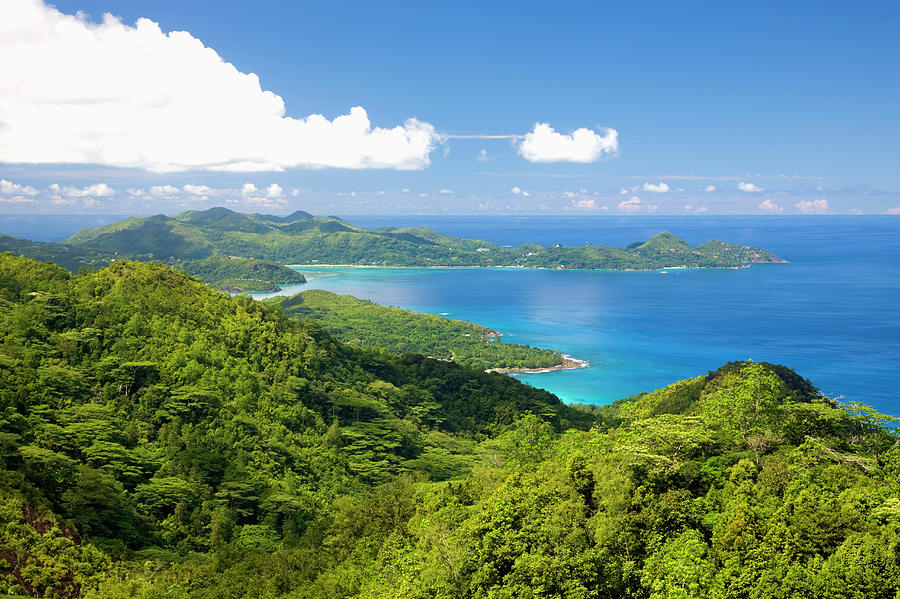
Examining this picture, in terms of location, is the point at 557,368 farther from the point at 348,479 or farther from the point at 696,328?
the point at 348,479

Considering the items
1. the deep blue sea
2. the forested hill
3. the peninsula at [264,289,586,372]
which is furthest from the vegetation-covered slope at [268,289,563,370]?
the forested hill

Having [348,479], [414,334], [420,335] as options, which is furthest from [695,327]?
[348,479]

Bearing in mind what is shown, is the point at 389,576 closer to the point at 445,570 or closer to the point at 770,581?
the point at 445,570

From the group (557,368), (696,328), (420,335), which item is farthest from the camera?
(696,328)

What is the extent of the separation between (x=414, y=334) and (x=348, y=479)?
81.2m

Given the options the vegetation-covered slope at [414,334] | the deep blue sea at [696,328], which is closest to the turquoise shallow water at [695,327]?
the deep blue sea at [696,328]

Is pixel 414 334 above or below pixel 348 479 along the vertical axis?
below

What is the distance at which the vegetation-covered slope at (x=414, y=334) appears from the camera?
109 m

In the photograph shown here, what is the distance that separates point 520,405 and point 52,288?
160 feet

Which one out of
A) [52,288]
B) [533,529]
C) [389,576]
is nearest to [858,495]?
[533,529]

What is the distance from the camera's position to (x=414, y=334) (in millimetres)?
125938

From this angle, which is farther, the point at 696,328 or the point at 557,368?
the point at 696,328

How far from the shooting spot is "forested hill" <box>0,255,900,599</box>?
18.0 metres

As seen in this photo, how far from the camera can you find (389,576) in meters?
24.2
